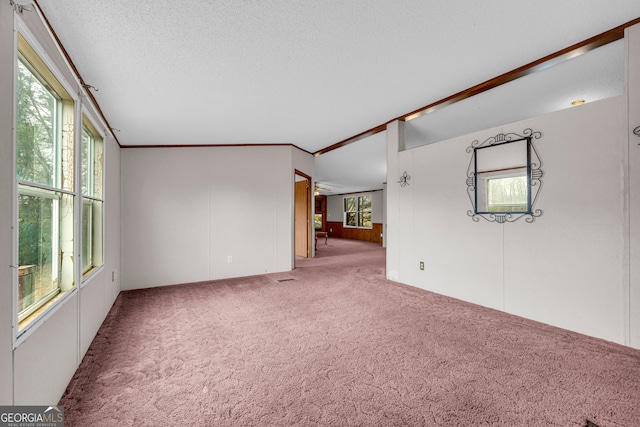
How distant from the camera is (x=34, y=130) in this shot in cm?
154

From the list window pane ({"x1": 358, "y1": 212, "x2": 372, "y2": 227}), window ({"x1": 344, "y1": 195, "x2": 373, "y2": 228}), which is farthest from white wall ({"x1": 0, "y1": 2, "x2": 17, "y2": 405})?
window pane ({"x1": 358, "y1": 212, "x2": 372, "y2": 227})

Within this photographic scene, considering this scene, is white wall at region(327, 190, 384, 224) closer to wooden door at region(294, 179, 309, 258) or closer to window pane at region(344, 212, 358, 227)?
window pane at region(344, 212, 358, 227)

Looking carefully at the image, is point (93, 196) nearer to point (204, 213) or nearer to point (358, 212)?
point (204, 213)

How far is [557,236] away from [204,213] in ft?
15.4

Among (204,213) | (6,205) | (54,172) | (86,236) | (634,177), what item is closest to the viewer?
(6,205)

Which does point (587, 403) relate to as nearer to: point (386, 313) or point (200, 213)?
point (386, 313)

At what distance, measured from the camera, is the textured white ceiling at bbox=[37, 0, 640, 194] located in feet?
5.71

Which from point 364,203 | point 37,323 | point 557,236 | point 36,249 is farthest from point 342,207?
point 37,323

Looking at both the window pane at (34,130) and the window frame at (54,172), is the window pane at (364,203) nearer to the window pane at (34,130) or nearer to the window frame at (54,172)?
the window frame at (54,172)

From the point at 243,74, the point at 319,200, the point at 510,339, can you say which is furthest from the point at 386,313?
the point at 319,200

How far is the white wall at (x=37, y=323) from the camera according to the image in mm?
1088

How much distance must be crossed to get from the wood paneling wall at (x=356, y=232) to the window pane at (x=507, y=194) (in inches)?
307

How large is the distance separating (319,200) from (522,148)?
37.8 feet

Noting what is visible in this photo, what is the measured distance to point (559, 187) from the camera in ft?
8.26
